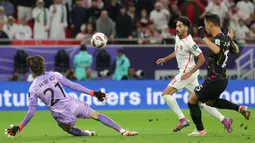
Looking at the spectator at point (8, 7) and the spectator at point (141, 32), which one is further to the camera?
the spectator at point (141, 32)

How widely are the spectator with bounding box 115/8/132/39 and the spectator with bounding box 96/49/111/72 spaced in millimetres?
1748

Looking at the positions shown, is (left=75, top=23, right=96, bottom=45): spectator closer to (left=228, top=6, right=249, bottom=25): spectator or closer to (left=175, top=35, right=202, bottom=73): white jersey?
(left=228, top=6, right=249, bottom=25): spectator

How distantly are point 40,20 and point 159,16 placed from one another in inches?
160

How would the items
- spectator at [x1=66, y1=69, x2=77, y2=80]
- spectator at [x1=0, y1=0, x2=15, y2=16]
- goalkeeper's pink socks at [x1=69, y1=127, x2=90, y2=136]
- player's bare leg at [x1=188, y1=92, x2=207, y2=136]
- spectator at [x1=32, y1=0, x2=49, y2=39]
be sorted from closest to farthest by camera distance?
player's bare leg at [x1=188, y1=92, x2=207, y2=136], goalkeeper's pink socks at [x1=69, y1=127, x2=90, y2=136], spectator at [x1=66, y1=69, x2=77, y2=80], spectator at [x1=32, y1=0, x2=49, y2=39], spectator at [x1=0, y1=0, x2=15, y2=16]

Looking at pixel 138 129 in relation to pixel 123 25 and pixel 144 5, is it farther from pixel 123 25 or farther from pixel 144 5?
pixel 144 5

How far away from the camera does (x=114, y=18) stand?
2588cm

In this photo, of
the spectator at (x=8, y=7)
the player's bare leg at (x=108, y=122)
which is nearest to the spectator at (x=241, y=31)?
the spectator at (x=8, y=7)

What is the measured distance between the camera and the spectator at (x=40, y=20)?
24328 millimetres

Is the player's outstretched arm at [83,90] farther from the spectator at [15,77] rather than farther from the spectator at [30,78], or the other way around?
the spectator at [15,77]

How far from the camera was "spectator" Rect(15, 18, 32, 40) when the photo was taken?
24.1 m

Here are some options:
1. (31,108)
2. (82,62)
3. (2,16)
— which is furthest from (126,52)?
(31,108)

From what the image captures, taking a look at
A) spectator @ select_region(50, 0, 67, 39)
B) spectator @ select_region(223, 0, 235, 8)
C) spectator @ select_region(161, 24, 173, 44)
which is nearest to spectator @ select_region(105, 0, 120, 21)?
spectator @ select_region(161, 24, 173, 44)

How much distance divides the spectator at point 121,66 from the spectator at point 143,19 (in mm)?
2555

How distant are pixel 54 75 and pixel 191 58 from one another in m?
3.26
